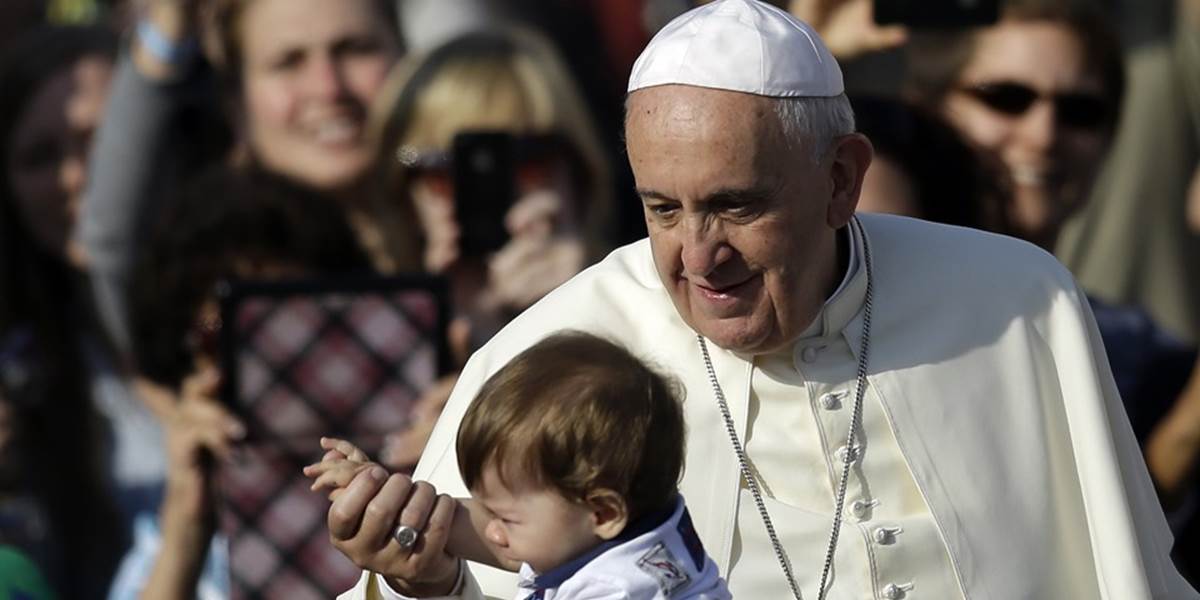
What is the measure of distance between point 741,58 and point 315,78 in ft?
10.1

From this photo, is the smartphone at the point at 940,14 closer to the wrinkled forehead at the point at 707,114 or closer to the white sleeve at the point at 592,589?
the wrinkled forehead at the point at 707,114

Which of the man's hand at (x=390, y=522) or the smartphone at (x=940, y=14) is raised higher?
the man's hand at (x=390, y=522)

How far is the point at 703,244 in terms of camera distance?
10.7 ft

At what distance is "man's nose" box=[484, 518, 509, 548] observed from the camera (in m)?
2.83

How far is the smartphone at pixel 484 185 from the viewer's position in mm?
5730

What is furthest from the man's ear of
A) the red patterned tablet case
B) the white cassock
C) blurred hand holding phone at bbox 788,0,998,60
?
blurred hand holding phone at bbox 788,0,998,60

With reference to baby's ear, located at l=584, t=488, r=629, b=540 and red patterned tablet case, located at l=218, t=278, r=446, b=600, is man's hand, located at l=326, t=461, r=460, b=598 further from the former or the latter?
red patterned tablet case, located at l=218, t=278, r=446, b=600

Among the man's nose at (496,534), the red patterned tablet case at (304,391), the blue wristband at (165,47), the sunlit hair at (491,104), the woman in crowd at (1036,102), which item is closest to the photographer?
the man's nose at (496,534)

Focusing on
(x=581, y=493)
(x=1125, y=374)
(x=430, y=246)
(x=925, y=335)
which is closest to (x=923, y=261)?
(x=925, y=335)

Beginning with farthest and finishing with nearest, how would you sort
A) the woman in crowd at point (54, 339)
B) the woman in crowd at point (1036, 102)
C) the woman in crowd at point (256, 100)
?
the woman in crowd at point (54, 339) < the woman in crowd at point (256, 100) < the woman in crowd at point (1036, 102)

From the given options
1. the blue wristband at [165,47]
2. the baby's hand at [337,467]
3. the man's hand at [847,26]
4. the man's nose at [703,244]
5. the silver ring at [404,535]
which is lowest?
the blue wristband at [165,47]

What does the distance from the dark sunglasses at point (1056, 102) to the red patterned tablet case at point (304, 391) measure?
164 cm

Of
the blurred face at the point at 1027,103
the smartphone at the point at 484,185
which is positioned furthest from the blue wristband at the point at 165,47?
the blurred face at the point at 1027,103

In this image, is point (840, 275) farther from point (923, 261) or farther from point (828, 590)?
point (828, 590)
